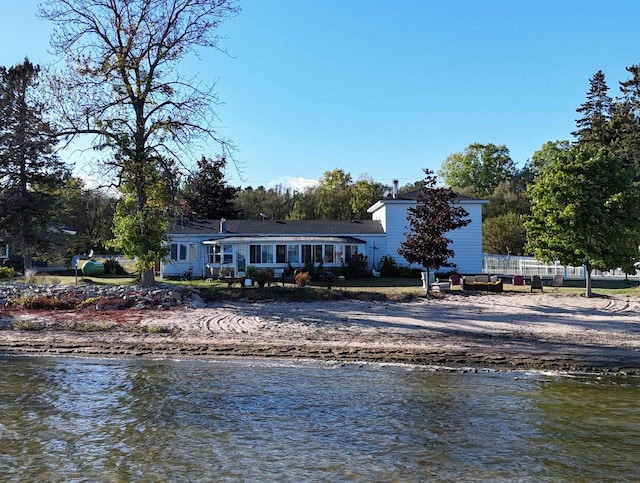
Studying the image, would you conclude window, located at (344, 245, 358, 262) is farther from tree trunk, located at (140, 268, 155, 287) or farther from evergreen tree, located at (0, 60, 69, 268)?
evergreen tree, located at (0, 60, 69, 268)

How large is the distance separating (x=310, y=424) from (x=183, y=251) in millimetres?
28054

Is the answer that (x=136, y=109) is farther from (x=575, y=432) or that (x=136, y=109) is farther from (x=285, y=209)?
(x=285, y=209)

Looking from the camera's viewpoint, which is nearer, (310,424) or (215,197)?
(310,424)

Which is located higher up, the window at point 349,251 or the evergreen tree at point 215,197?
the evergreen tree at point 215,197

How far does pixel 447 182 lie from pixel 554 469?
74.9m

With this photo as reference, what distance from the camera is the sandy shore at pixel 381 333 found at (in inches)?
559

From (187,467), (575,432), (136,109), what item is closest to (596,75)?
(136,109)

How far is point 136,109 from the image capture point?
79.0 feet

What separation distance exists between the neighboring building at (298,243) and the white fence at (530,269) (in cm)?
239

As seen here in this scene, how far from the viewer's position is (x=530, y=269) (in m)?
37.0

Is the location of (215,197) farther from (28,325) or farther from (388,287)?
(28,325)

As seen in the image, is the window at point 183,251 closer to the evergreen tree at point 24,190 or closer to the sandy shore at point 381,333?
the evergreen tree at point 24,190

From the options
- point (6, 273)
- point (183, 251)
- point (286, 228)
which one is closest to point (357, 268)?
point (286, 228)

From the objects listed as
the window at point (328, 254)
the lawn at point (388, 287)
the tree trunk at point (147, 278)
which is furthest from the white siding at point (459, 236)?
the tree trunk at point (147, 278)
